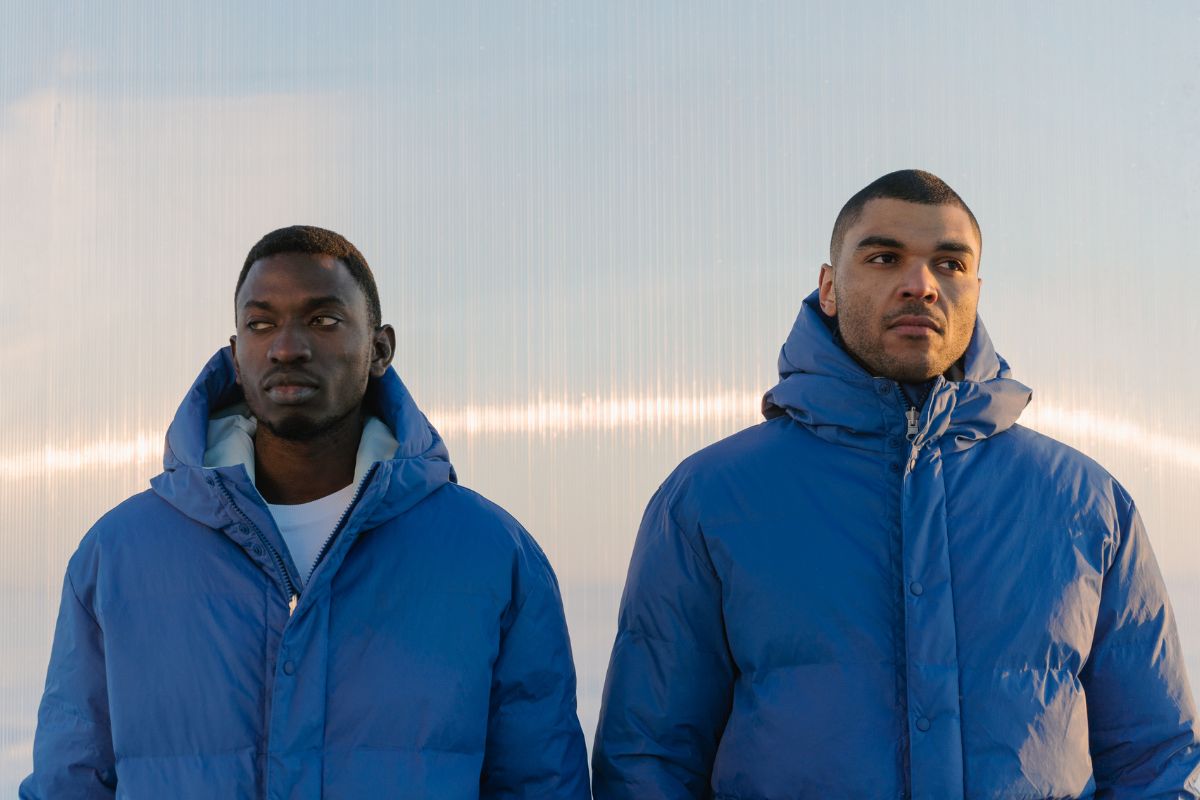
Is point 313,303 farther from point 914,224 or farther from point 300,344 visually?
point 914,224

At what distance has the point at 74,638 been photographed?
2.98m

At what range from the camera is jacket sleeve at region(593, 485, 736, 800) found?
2.98m

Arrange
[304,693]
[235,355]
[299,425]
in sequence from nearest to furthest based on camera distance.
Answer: [304,693], [299,425], [235,355]

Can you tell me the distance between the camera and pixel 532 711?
117 inches

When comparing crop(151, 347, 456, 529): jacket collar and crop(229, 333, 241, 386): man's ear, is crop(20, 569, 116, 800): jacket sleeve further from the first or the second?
crop(229, 333, 241, 386): man's ear

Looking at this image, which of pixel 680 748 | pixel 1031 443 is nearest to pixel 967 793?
pixel 680 748

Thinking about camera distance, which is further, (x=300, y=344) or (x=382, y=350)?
(x=382, y=350)

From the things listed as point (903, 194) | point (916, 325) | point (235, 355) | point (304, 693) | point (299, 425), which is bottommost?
point (304, 693)

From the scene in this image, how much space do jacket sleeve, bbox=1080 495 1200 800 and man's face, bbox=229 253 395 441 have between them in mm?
1643

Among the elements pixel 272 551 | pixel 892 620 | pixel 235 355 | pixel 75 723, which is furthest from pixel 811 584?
pixel 75 723

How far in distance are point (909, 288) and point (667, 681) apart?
0.96 meters

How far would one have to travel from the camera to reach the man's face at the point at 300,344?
3.03 metres

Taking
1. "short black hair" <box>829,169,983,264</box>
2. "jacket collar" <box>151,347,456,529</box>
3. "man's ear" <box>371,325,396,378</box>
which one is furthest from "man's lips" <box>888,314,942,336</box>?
"man's ear" <box>371,325,396,378</box>

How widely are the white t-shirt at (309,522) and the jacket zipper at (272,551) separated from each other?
0.06 meters
